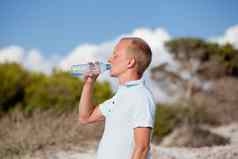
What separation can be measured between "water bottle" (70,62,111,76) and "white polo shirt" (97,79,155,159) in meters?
0.21

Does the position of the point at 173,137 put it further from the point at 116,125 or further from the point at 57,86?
the point at 116,125

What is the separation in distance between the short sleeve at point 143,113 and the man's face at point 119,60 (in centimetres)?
23

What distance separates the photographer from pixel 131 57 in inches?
109

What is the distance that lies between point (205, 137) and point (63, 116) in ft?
17.6

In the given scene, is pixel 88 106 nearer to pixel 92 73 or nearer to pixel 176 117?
pixel 92 73

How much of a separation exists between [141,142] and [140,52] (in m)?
0.51

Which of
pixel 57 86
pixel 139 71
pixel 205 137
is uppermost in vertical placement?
pixel 139 71

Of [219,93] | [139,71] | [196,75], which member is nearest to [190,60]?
[196,75]

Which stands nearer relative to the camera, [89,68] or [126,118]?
[126,118]

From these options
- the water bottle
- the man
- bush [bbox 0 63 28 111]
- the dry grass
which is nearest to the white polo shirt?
the man

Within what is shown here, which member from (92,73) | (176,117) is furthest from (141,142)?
(176,117)

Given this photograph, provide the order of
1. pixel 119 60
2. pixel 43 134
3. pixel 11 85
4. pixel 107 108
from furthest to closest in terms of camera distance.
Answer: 1. pixel 11 85
2. pixel 43 134
3. pixel 107 108
4. pixel 119 60

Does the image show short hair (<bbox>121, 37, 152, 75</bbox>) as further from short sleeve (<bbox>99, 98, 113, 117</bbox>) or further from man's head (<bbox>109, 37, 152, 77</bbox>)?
short sleeve (<bbox>99, 98, 113, 117</bbox>)

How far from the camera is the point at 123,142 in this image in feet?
8.94
